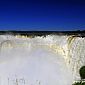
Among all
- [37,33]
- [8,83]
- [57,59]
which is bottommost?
[8,83]

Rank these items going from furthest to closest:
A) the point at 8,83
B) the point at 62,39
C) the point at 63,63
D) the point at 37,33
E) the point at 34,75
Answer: the point at 37,33
the point at 62,39
the point at 63,63
the point at 34,75
the point at 8,83

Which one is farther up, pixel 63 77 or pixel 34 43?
pixel 34 43

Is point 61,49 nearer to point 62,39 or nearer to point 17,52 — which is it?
point 62,39

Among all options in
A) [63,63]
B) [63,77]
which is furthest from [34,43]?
[63,77]

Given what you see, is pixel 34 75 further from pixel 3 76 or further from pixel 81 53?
pixel 81 53

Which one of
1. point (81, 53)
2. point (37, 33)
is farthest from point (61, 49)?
point (37, 33)

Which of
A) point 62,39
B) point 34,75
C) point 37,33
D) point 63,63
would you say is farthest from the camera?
point 37,33

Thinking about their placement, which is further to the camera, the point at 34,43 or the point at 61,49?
the point at 34,43
